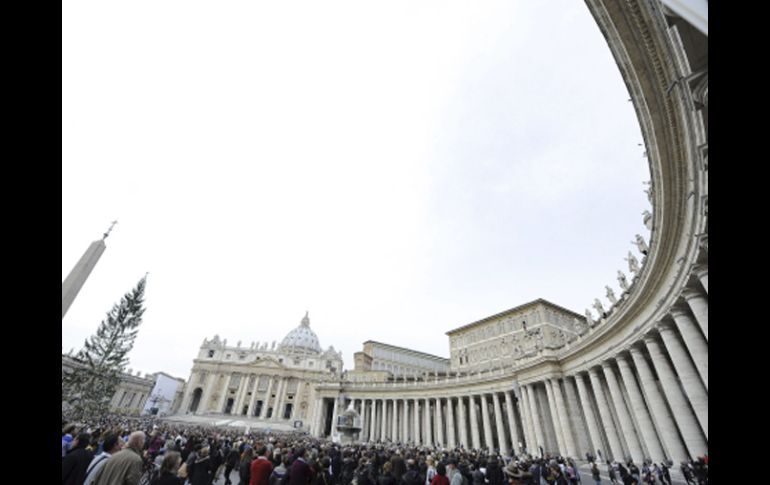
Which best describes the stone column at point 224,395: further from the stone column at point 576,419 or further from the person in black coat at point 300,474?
the person in black coat at point 300,474

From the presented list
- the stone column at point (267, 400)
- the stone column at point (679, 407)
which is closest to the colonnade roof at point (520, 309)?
the stone column at point (679, 407)

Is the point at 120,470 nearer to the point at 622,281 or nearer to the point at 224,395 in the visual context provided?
the point at 622,281

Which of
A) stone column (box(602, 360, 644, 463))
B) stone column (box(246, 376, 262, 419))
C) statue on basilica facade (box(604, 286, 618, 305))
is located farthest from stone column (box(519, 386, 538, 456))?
stone column (box(246, 376, 262, 419))

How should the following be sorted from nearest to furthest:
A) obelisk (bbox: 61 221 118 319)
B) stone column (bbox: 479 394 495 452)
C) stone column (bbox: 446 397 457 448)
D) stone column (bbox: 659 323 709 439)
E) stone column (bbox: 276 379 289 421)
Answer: stone column (bbox: 659 323 709 439)
obelisk (bbox: 61 221 118 319)
stone column (bbox: 479 394 495 452)
stone column (bbox: 446 397 457 448)
stone column (bbox: 276 379 289 421)

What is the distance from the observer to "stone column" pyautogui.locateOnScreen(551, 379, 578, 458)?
25469 millimetres

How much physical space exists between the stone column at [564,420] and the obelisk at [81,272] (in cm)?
3983

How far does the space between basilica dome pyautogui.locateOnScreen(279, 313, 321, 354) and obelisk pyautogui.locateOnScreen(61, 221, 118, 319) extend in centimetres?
8680

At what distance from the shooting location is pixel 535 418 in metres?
30.3

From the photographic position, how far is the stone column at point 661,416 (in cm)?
1669

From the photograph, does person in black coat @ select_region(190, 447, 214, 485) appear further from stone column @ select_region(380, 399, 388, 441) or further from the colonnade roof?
the colonnade roof
